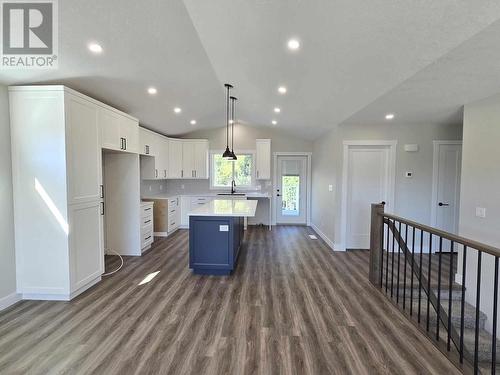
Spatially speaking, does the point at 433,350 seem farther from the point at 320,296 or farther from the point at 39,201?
the point at 39,201

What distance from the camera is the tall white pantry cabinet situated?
2.78 m

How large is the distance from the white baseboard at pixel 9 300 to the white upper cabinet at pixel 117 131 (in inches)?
80.7

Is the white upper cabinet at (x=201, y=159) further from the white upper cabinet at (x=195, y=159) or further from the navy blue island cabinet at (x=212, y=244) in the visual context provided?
the navy blue island cabinet at (x=212, y=244)

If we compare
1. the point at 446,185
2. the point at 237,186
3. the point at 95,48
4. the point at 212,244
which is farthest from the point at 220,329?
the point at 237,186

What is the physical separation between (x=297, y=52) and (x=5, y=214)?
3.73 m

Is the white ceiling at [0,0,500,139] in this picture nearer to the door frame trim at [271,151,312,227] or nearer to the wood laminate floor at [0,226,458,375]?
the wood laminate floor at [0,226,458,375]

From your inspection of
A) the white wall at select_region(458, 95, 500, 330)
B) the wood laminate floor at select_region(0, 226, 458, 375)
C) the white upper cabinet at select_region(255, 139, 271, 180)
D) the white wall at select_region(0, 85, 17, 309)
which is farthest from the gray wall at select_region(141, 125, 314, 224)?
the white wall at select_region(0, 85, 17, 309)

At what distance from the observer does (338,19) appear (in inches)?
83.4

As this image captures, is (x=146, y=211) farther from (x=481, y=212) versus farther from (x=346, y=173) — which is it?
(x=481, y=212)

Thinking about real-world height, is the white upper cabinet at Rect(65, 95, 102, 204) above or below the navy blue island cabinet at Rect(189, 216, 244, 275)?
above

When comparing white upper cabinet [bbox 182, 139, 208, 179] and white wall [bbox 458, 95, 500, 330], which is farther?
white upper cabinet [bbox 182, 139, 208, 179]

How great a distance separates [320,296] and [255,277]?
973 millimetres

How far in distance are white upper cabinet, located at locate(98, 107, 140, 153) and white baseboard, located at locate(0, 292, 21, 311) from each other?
80.7 inches

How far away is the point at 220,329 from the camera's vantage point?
237 cm
